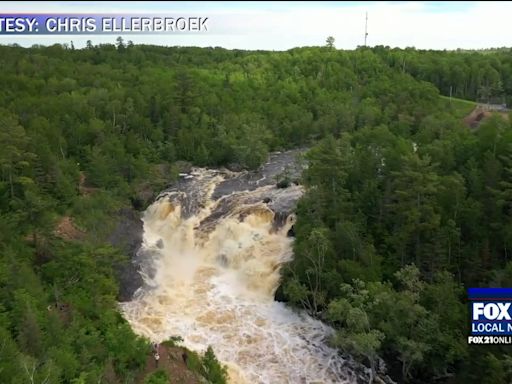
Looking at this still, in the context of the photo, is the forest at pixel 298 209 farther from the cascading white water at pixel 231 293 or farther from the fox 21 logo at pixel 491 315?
the cascading white water at pixel 231 293

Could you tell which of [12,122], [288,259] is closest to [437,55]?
[288,259]

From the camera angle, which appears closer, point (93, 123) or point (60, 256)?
point (60, 256)

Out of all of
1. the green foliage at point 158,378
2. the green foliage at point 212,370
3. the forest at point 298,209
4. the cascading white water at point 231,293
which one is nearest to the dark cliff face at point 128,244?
the cascading white water at point 231,293

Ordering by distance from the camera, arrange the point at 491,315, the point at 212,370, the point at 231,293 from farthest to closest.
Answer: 1. the point at 231,293
2. the point at 212,370
3. the point at 491,315

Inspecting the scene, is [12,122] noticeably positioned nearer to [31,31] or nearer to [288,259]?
[31,31]

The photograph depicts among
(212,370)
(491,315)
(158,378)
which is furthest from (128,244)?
(491,315)

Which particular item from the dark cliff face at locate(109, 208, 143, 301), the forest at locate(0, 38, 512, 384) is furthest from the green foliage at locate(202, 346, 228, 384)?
the dark cliff face at locate(109, 208, 143, 301)

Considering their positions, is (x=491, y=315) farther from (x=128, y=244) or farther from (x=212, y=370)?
(x=128, y=244)
